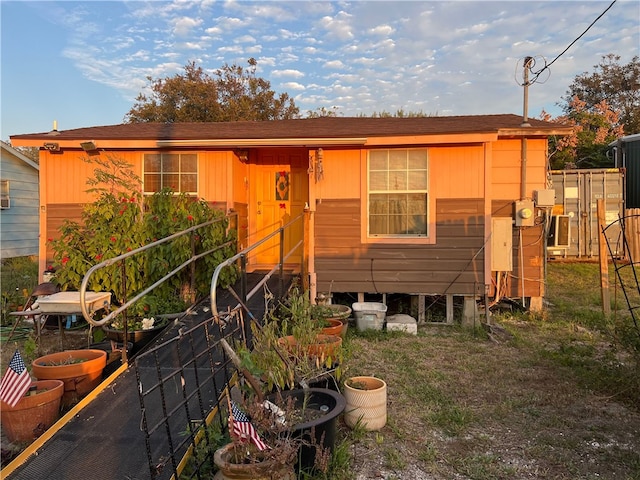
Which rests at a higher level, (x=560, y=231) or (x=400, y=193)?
(x=400, y=193)

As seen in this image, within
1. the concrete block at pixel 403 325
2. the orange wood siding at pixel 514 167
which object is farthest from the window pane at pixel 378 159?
the concrete block at pixel 403 325

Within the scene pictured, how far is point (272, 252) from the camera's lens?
26.6 feet

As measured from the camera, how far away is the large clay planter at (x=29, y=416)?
295 cm

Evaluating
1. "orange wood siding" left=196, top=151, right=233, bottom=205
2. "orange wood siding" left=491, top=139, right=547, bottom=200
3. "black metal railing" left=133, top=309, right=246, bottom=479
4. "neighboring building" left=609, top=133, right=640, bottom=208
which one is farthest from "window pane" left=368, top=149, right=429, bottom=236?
"neighboring building" left=609, top=133, right=640, bottom=208

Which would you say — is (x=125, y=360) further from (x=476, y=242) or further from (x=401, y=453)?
(x=476, y=242)

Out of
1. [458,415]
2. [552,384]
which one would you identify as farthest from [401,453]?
[552,384]

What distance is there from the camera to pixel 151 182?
7.16 meters

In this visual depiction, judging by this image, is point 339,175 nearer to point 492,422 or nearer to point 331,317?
point 331,317

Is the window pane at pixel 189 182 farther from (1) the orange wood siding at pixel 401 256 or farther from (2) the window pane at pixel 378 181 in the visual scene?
(2) the window pane at pixel 378 181

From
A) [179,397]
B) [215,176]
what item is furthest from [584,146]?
[179,397]

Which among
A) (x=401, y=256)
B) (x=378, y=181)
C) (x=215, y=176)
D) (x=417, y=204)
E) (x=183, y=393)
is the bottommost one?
(x=183, y=393)

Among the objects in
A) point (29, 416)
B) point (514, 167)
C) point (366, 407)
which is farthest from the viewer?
point (514, 167)

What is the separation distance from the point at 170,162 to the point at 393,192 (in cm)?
350

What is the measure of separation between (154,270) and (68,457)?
3017 mm
